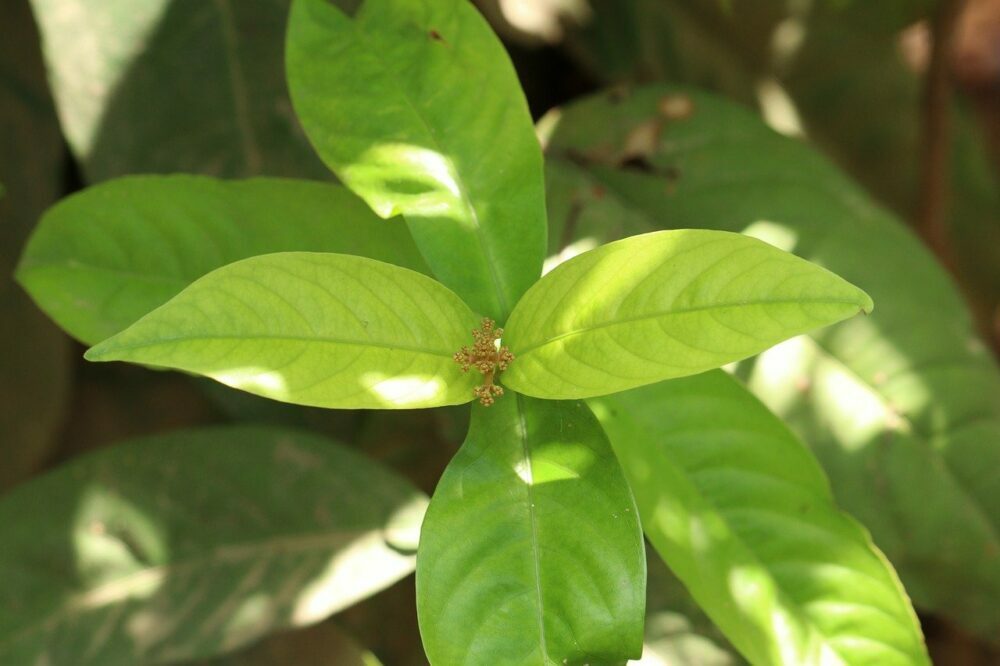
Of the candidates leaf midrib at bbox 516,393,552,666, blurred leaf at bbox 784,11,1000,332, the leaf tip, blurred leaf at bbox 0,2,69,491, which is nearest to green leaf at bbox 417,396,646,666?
leaf midrib at bbox 516,393,552,666

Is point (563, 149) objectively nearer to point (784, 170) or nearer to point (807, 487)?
point (784, 170)

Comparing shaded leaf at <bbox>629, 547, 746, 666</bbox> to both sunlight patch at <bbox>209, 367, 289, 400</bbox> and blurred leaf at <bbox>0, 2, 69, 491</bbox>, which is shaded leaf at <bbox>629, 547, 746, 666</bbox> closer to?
sunlight patch at <bbox>209, 367, 289, 400</bbox>

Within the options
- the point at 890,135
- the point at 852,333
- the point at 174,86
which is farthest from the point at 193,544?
the point at 890,135

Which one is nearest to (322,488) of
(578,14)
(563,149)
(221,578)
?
(221,578)

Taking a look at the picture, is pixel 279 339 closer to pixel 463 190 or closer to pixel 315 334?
pixel 315 334

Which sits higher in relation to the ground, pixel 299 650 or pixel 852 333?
pixel 852 333
